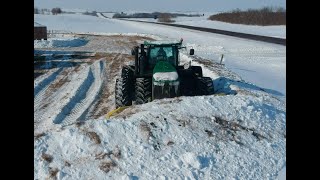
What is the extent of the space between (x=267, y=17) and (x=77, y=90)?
5323cm

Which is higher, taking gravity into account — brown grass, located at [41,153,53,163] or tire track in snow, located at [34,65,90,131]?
tire track in snow, located at [34,65,90,131]

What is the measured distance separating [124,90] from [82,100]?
2.48 meters

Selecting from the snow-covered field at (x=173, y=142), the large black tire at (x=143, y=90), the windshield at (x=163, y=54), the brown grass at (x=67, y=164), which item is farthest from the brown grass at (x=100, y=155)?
the windshield at (x=163, y=54)

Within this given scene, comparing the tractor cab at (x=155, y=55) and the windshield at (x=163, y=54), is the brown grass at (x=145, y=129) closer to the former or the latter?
the tractor cab at (x=155, y=55)

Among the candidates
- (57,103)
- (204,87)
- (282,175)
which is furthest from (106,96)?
(282,175)

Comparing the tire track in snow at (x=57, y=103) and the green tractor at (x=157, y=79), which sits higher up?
the green tractor at (x=157, y=79)

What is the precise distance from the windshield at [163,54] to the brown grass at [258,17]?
47909mm

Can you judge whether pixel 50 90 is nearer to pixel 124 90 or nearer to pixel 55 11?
pixel 124 90

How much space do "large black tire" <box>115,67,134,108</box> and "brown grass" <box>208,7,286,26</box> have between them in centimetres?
4853

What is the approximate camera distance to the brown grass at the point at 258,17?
199 feet

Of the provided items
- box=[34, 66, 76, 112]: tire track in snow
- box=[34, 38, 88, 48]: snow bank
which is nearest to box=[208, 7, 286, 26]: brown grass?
box=[34, 38, 88, 48]: snow bank

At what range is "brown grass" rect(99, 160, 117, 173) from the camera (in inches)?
276

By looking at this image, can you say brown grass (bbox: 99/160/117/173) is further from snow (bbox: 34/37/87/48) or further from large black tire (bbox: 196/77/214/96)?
snow (bbox: 34/37/87/48)
